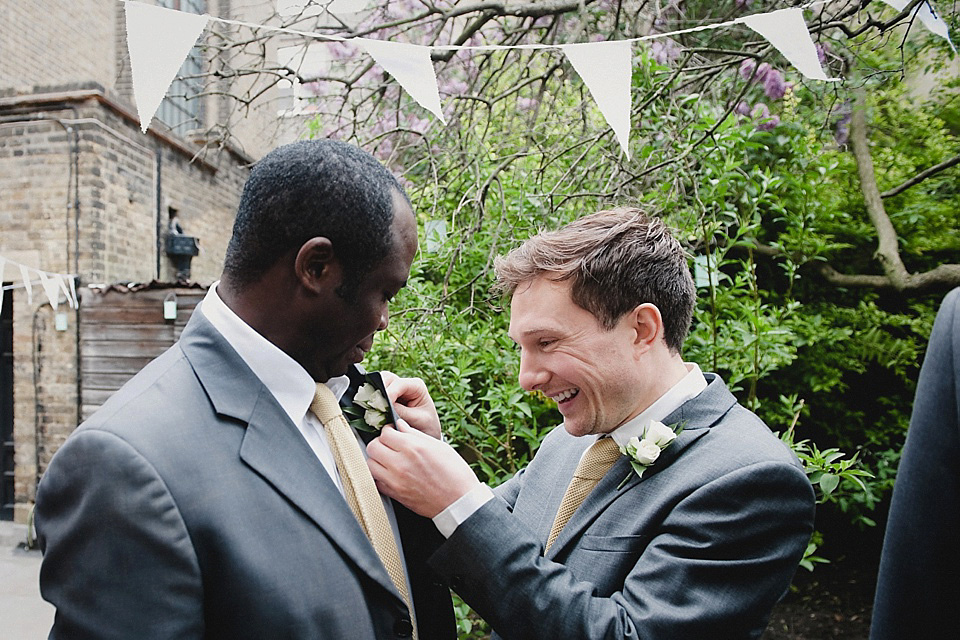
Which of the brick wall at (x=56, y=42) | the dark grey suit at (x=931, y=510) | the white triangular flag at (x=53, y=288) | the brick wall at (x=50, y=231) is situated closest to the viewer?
the dark grey suit at (x=931, y=510)

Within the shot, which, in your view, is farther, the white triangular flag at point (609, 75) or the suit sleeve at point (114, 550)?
→ the white triangular flag at point (609, 75)

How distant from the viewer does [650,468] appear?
1.45m

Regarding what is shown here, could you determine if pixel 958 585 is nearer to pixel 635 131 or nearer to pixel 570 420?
pixel 570 420

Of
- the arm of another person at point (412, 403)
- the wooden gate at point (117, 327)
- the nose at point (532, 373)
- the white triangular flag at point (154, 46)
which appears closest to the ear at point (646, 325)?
the nose at point (532, 373)

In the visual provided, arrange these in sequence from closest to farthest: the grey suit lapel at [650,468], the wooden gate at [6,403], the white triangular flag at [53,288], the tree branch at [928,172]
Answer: the grey suit lapel at [650,468], the tree branch at [928,172], the white triangular flag at [53,288], the wooden gate at [6,403]

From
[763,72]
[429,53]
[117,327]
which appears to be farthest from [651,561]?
[117,327]

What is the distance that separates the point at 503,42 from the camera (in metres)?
4.18

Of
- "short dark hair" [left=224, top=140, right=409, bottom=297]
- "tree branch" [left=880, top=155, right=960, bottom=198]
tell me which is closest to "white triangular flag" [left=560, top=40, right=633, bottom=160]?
"short dark hair" [left=224, top=140, right=409, bottom=297]

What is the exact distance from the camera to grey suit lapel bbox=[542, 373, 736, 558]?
1.44 metres

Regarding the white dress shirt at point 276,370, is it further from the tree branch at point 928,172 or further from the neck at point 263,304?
the tree branch at point 928,172

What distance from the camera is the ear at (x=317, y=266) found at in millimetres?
1112

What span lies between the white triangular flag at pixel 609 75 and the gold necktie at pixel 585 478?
2.95 ft

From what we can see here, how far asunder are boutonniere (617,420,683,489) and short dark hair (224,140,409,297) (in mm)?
689

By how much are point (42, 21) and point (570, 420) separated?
11.2m
